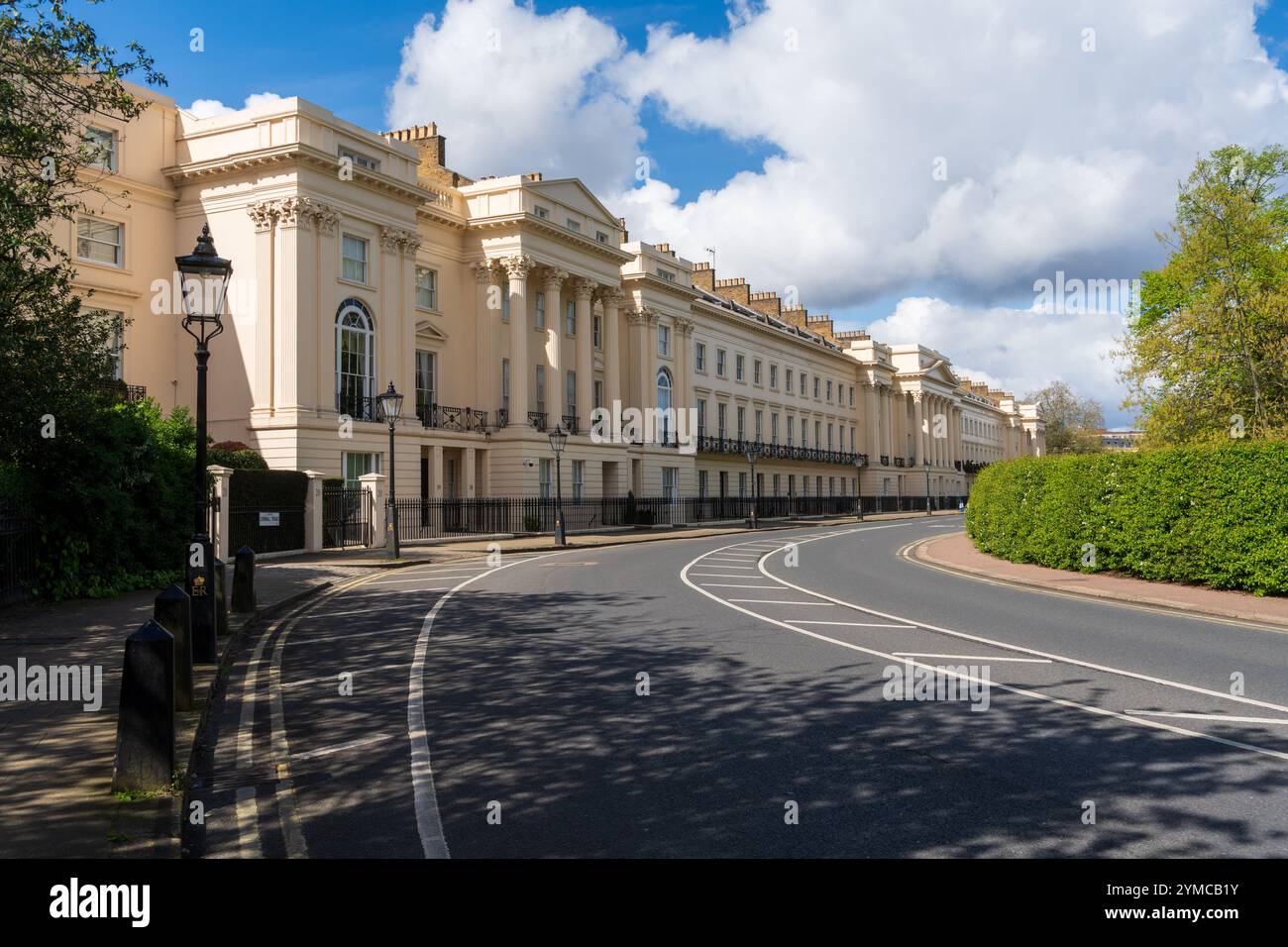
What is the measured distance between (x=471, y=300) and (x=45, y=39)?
31.1 meters

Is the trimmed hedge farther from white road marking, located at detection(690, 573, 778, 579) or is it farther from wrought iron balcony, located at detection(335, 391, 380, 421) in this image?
wrought iron balcony, located at detection(335, 391, 380, 421)

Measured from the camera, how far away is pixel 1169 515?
16969 mm

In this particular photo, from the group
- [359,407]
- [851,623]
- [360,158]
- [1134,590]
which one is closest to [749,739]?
[851,623]

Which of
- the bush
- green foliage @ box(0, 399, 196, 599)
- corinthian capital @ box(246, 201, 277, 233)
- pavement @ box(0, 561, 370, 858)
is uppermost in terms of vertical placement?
corinthian capital @ box(246, 201, 277, 233)

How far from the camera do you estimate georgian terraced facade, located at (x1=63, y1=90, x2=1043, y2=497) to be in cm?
3191

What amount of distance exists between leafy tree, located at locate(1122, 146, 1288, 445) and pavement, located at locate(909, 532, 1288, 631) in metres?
8.56

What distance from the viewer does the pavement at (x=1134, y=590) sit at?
43.7ft

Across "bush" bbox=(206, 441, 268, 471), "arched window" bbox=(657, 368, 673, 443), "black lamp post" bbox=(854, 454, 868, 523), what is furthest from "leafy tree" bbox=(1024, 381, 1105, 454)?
"bush" bbox=(206, 441, 268, 471)

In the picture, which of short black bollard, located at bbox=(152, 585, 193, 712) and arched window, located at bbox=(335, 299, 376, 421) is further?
arched window, located at bbox=(335, 299, 376, 421)

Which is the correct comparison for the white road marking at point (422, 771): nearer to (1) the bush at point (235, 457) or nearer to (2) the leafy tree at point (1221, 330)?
(1) the bush at point (235, 457)

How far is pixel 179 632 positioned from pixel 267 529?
748 inches

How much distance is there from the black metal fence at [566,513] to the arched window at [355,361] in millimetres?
4017

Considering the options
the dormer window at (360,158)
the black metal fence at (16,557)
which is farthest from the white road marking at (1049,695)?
the dormer window at (360,158)

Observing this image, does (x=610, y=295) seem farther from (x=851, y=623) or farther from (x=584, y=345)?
(x=851, y=623)
